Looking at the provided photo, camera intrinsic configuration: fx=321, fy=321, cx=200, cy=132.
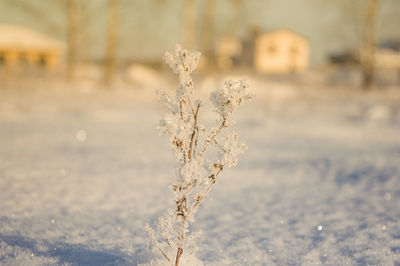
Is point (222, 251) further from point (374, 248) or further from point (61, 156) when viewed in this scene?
point (61, 156)

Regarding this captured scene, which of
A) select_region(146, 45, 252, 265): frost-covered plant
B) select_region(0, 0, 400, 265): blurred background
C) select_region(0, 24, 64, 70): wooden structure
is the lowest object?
select_region(0, 0, 400, 265): blurred background

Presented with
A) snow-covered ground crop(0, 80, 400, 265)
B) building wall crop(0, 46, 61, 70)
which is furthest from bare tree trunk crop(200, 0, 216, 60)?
building wall crop(0, 46, 61, 70)

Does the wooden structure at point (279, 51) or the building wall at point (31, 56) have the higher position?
the wooden structure at point (279, 51)

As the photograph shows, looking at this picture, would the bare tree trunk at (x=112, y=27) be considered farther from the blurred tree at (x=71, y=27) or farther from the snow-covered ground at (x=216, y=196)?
the snow-covered ground at (x=216, y=196)

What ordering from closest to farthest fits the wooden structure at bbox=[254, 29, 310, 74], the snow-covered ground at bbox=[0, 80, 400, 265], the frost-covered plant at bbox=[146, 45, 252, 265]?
1. the frost-covered plant at bbox=[146, 45, 252, 265]
2. the snow-covered ground at bbox=[0, 80, 400, 265]
3. the wooden structure at bbox=[254, 29, 310, 74]

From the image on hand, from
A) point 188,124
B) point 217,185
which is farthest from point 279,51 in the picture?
point 188,124

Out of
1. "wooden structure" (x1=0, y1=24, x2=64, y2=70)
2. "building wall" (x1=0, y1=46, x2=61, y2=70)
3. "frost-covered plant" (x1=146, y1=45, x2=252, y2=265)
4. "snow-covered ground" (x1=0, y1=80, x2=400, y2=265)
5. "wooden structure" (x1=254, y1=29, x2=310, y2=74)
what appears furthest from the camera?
"wooden structure" (x1=254, y1=29, x2=310, y2=74)

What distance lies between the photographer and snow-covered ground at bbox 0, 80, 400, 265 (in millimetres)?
2701

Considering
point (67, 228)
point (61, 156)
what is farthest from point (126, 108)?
point (67, 228)

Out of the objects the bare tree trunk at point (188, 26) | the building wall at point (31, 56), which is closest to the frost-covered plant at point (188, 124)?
the bare tree trunk at point (188, 26)

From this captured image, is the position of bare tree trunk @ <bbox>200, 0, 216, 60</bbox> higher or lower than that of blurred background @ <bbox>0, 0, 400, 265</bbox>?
higher

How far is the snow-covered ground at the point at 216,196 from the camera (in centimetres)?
270

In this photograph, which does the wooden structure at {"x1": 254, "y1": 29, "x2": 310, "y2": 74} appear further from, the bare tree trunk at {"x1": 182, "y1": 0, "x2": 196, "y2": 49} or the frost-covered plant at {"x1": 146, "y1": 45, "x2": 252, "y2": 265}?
the frost-covered plant at {"x1": 146, "y1": 45, "x2": 252, "y2": 265}

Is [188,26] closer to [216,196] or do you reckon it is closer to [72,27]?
[72,27]
